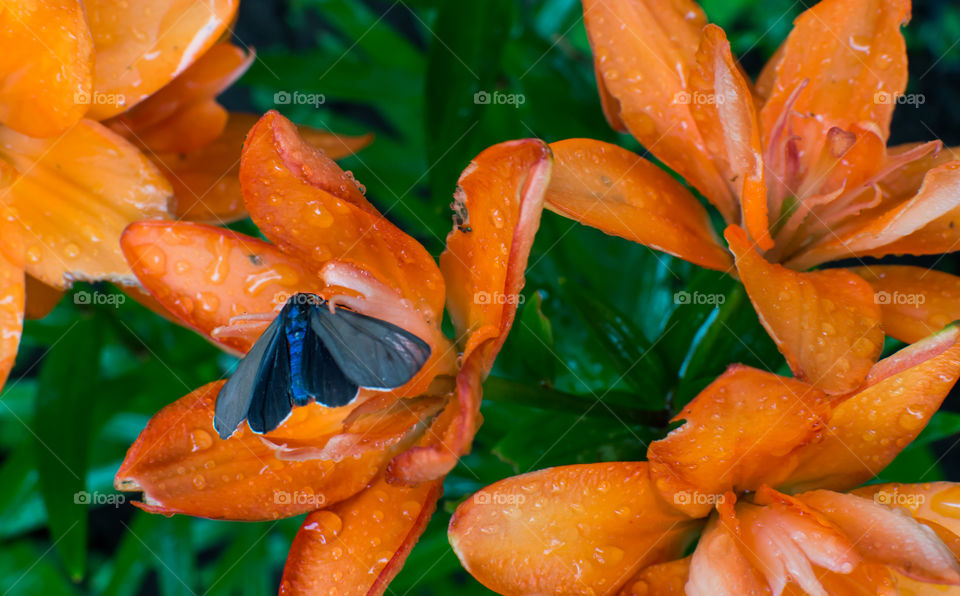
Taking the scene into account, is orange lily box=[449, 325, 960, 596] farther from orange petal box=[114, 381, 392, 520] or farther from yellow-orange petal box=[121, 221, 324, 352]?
yellow-orange petal box=[121, 221, 324, 352]

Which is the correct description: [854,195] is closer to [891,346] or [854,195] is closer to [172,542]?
[891,346]

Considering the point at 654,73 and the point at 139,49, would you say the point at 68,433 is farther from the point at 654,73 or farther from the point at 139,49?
the point at 654,73

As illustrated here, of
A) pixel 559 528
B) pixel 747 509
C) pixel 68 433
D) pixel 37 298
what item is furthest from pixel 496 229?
pixel 68 433

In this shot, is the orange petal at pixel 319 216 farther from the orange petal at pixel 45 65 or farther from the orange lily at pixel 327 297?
the orange petal at pixel 45 65

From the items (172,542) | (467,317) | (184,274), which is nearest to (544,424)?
(467,317)

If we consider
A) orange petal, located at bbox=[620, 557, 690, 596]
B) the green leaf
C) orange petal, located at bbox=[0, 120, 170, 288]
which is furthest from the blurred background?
orange petal, located at bbox=[0, 120, 170, 288]

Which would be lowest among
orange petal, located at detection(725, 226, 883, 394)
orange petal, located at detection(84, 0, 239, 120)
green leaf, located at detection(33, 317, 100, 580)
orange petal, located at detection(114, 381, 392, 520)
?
green leaf, located at detection(33, 317, 100, 580)
